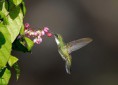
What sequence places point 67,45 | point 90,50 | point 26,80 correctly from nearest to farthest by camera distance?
point 67,45 → point 26,80 → point 90,50

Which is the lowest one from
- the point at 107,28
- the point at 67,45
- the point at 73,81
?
the point at 73,81

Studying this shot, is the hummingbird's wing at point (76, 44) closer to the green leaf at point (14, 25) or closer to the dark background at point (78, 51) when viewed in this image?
the green leaf at point (14, 25)

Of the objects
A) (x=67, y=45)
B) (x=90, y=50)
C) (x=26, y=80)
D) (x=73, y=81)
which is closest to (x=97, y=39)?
(x=90, y=50)

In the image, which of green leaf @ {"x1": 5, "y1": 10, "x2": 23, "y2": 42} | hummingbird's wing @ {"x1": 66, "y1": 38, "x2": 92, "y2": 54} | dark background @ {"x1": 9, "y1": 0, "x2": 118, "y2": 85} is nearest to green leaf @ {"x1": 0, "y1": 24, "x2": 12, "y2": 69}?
green leaf @ {"x1": 5, "y1": 10, "x2": 23, "y2": 42}

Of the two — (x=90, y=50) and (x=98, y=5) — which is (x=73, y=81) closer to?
(x=90, y=50)

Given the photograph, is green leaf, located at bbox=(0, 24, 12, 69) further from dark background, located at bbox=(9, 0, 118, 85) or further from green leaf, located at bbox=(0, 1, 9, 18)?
dark background, located at bbox=(9, 0, 118, 85)

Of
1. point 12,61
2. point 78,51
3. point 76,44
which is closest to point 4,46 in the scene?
point 12,61

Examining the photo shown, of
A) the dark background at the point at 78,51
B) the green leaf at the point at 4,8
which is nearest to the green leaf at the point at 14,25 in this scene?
the green leaf at the point at 4,8
